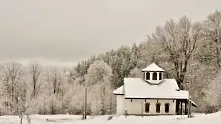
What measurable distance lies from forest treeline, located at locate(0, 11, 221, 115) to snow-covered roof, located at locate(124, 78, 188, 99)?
449cm

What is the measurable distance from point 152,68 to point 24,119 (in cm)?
1685

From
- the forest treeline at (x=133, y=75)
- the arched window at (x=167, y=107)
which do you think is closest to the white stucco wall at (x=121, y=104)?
the arched window at (x=167, y=107)

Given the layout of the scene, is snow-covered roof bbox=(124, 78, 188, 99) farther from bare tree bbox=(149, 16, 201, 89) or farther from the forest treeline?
bare tree bbox=(149, 16, 201, 89)

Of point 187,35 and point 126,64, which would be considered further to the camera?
point 126,64

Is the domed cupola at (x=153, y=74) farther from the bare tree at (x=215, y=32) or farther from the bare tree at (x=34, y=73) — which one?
the bare tree at (x=34, y=73)

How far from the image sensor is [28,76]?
8769 cm

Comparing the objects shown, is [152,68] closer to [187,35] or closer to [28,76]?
[187,35]

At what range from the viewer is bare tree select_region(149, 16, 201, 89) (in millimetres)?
57562

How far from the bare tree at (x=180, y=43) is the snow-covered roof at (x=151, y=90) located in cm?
945

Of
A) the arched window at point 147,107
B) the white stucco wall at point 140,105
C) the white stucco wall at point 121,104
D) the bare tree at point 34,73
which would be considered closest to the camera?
the white stucco wall at point 140,105

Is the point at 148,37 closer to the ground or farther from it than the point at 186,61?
farther from it

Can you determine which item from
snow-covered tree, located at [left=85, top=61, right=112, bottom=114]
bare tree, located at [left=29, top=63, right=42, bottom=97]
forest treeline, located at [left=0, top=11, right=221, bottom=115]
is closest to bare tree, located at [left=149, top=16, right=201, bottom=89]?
forest treeline, located at [left=0, top=11, right=221, bottom=115]

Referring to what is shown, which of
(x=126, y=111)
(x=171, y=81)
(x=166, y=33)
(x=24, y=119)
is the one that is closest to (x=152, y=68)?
(x=171, y=81)

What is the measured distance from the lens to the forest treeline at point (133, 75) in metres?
56.2
